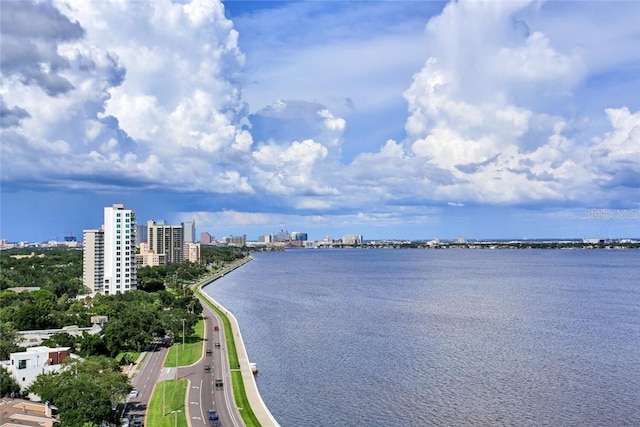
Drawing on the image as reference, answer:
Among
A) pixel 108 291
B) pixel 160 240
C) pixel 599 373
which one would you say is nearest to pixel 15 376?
pixel 599 373

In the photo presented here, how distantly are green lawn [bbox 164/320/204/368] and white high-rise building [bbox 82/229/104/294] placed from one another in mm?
36320

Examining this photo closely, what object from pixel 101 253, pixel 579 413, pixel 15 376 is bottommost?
pixel 579 413

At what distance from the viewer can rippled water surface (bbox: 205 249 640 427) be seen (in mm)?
35156

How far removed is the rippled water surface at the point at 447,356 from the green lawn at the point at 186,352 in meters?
4.68

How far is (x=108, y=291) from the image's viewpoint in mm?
81812

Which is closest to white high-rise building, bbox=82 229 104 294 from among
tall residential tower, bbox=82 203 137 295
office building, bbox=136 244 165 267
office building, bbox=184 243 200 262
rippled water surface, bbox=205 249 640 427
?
tall residential tower, bbox=82 203 137 295

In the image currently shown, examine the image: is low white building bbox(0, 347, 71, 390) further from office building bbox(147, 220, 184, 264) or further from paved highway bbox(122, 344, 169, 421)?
office building bbox(147, 220, 184, 264)

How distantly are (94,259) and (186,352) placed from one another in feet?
148

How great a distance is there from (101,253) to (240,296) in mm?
22246

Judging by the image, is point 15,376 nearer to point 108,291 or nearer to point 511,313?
point 108,291

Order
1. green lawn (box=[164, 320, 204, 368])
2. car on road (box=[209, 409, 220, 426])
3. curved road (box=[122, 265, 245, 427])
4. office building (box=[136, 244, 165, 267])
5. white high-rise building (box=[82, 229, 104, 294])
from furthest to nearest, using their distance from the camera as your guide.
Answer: office building (box=[136, 244, 165, 267]) < white high-rise building (box=[82, 229, 104, 294]) < green lawn (box=[164, 320, 204, 368]) < curved road (box=[122, 265, 245, 427]) < car on road (box=[209, 409, 220, 426])

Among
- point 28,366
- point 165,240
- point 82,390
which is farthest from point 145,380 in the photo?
point 165,240

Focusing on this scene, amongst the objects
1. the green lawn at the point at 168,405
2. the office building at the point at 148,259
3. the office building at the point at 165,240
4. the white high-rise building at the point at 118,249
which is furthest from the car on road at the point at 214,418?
the office building at the point at 165,240

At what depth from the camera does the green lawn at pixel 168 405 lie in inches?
1204
